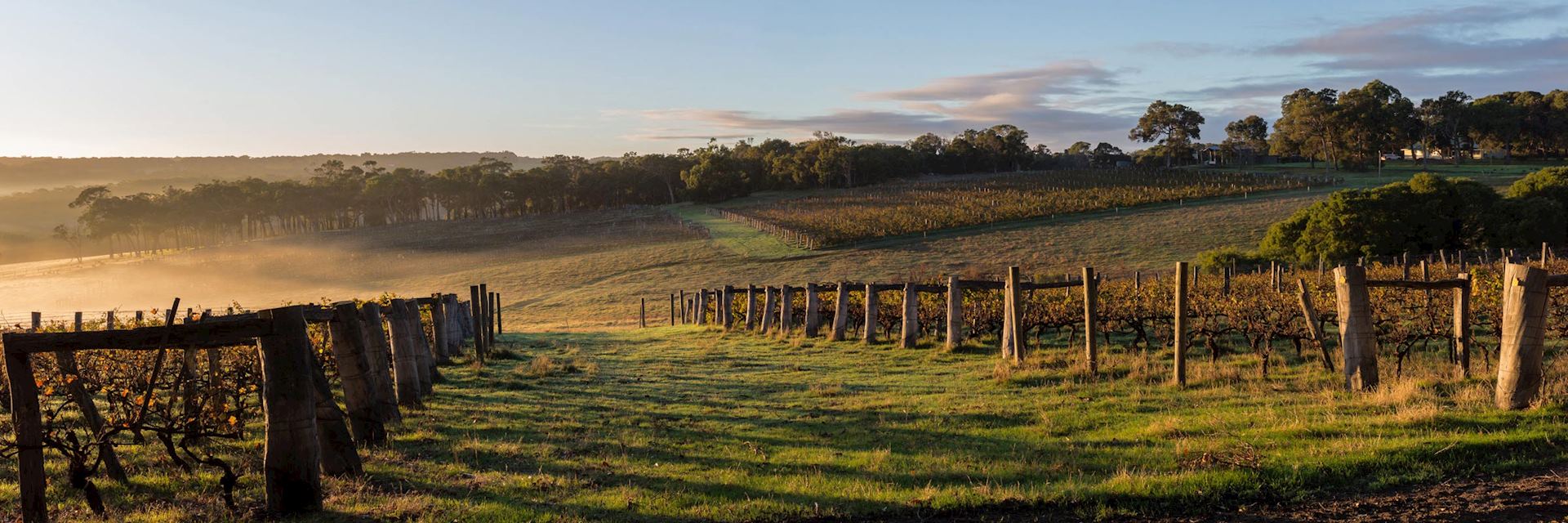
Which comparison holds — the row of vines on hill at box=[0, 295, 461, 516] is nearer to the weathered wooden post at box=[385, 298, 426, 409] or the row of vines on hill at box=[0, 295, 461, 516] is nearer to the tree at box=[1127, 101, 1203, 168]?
the weathered wooden post at box=[385, 298, 426, 409]

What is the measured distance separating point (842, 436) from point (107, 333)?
22.4 feet

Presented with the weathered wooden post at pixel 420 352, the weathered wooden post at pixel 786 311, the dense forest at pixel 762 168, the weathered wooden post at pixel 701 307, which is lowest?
the weathered wooden post at pixel 701 307

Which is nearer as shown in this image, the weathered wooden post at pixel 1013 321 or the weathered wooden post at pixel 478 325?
the weathered wooden post at pixel 1013 321

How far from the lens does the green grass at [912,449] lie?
7.39m

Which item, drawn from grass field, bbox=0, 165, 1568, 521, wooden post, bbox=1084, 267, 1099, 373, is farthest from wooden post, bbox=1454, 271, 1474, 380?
wooden post, bbox=1084, 267, 1099, 373

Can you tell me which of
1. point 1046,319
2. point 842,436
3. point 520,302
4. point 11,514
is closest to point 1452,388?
point 842,436

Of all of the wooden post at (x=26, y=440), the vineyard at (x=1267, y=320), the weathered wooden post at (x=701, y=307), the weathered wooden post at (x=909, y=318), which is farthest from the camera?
the weathered wooden post at (x=701, y=307)

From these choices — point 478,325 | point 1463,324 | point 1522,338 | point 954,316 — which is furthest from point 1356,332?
point 478,325

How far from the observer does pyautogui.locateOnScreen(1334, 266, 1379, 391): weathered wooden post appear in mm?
10930

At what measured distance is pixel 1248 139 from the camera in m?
152

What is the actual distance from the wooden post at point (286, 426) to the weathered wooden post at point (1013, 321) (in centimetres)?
1104

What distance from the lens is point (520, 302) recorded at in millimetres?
54312

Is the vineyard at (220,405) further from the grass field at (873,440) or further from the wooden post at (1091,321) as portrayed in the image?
the wooden post at (1091,321)

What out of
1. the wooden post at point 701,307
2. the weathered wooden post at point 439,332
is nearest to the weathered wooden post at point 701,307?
the wooden post at point 701,307
